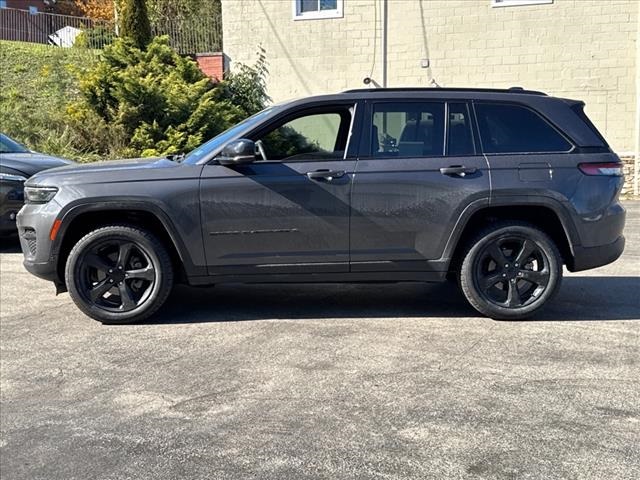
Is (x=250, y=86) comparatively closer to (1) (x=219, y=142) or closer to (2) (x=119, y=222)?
(1) (x=219, y=142)

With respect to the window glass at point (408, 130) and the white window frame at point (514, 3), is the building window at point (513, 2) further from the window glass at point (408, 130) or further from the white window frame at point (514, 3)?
the window glass at point (408, 130)

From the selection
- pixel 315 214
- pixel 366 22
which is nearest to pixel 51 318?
pixel 315 214

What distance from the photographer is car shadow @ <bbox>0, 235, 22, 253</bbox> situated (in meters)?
9.20

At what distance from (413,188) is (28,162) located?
19.8ft

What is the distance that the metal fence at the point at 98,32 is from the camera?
747 inches

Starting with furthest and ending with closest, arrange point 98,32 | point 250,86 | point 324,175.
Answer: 1. point 98,32
2. point 250,86
3. point 324,175

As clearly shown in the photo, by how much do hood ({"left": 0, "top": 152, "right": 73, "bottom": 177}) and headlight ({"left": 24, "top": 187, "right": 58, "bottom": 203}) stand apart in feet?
11.3

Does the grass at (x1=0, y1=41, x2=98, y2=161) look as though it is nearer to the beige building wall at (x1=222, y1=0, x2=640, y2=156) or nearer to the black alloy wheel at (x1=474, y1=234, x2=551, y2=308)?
the beige building wall at (x1=222, y1=0, x2=640, y2=156)

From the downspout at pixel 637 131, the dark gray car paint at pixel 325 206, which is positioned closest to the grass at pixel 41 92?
the dark gray car paint at pixel 325 206

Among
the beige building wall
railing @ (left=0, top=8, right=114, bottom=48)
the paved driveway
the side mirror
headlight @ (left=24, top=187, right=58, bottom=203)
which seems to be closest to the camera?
the paved driveway

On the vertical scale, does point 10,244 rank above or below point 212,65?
below

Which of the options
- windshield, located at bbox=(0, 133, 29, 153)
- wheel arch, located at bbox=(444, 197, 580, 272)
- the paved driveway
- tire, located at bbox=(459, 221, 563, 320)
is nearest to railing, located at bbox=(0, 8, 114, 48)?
windshield, located at bbox=(0, 133, 29, 153)

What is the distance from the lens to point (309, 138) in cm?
567

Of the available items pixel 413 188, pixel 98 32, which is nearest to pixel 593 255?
pixel 413 188
